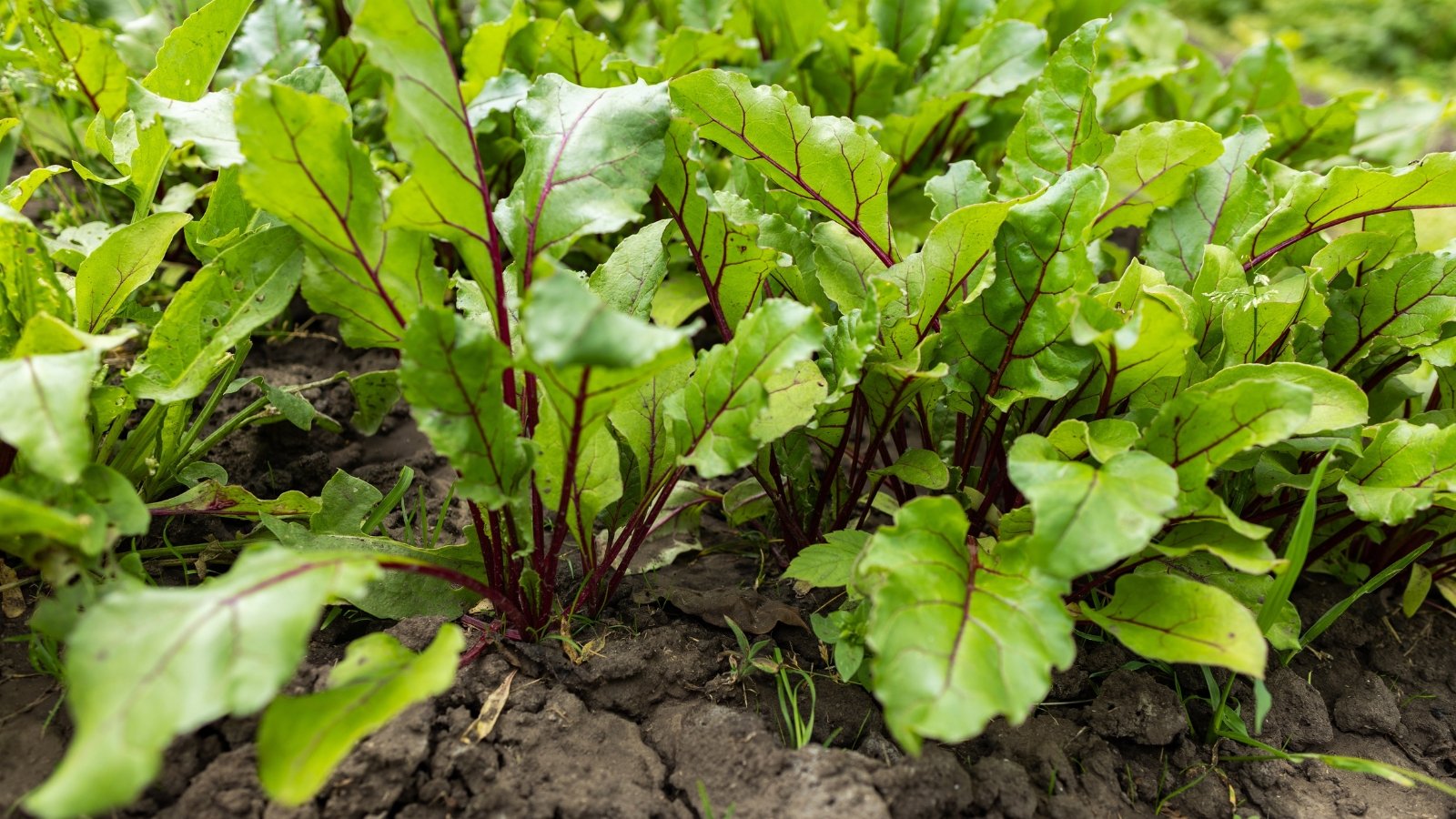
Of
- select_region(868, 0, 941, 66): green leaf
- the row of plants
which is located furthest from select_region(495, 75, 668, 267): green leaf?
select_region(868, 0, 941, 66): green leaf

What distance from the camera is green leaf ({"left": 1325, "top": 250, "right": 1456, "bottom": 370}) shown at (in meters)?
1.63

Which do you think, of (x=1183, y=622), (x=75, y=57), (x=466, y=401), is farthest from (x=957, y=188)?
(x=75, y=57)

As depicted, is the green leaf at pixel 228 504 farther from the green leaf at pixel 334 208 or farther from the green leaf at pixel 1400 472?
the green leaf at pixel 1400 472

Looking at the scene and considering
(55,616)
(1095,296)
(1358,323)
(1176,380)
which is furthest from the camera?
(1358,323)

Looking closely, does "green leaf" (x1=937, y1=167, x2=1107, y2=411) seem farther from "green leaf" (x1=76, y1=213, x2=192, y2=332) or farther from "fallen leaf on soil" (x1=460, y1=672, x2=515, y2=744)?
"green leaf" (x1=76, y1=213, x2=192, y2=332)

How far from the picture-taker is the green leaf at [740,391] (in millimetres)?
1260

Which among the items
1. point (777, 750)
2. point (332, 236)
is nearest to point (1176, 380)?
point (777, 750)

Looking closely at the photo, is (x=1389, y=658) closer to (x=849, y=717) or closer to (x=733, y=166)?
(x=849, y=717)

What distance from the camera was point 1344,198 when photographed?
170cm

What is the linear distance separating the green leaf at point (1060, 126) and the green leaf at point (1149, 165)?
4 cm

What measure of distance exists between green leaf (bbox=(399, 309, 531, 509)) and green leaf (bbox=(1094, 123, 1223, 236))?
1.09 meters

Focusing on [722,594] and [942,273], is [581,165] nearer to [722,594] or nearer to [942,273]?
[942,273]

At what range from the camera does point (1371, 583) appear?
159cm

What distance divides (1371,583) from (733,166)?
129 centimetres
